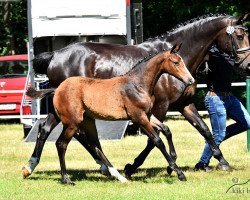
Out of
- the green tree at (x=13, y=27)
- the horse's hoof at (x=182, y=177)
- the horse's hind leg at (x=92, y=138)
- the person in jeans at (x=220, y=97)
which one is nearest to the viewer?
the horse's hoof at (x=182, y=177)

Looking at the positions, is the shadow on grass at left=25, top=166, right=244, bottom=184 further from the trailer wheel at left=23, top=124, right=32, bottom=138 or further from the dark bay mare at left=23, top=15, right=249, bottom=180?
the trailer wheel at left=23, top=124, right=32, bottom=138

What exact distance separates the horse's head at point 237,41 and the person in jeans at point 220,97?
0.58 ft

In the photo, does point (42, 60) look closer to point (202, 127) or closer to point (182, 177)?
point (202, 127)

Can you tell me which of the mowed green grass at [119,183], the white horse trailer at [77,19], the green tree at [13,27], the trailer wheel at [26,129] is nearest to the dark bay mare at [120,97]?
the mowed green grass at [119,183]

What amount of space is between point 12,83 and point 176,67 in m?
11.9

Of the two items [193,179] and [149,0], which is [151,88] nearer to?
[193,179]

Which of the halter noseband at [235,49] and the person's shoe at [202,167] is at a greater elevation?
the halter noseband at [235,49]

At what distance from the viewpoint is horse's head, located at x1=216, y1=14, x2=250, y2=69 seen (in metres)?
11.4

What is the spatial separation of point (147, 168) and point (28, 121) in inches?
260

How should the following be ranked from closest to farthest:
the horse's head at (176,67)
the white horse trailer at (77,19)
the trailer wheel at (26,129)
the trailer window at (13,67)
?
1. the horse's head at (176,67)
2. the white horse trailer at (77,19)
3. the trailer wheel at (26,129)
4. the trailer window at (13,67)

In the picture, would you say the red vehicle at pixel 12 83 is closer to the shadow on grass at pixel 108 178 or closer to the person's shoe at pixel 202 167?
the shadow on grass at pixel 108 178

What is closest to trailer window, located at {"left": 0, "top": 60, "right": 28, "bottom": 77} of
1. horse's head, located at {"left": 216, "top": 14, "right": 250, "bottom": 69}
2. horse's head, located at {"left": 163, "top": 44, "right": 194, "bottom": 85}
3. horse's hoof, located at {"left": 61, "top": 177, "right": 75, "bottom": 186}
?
horse's head, located at {"left": 216, "top": 14, "right": 250, "bottom": 69}

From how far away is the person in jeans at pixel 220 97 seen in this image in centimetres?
1169

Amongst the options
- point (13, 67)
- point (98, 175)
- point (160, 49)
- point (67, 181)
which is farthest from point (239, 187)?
point (13, 67)
